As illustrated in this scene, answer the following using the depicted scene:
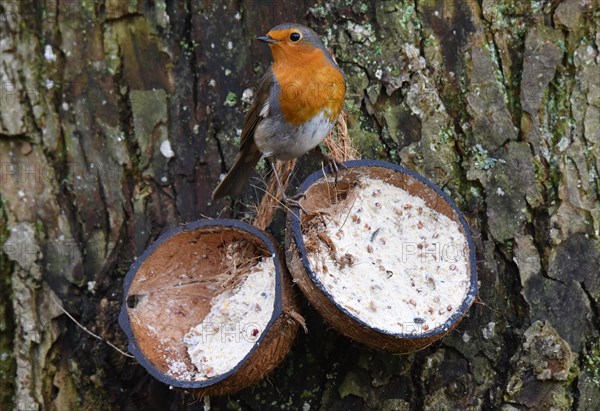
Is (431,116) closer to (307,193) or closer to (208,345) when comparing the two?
(307,193)

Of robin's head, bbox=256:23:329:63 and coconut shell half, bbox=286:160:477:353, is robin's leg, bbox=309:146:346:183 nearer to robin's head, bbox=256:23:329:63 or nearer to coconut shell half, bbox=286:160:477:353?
coconut shell half, bbox=286:160:477:353

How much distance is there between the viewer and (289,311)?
319cm

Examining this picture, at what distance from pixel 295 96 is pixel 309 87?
8 centimetres

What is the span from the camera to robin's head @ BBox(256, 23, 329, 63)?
3.79m

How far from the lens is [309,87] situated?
378 centimetres

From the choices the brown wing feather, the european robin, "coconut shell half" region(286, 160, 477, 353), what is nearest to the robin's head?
the european robin

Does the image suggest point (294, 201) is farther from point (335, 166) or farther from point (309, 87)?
point (309, 87)

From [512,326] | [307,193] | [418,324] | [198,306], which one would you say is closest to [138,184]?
[198,306]

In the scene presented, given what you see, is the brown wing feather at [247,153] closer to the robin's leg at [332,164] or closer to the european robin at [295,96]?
the european robin at [295,96]

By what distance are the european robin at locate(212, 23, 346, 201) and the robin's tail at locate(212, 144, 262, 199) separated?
15 centimetres

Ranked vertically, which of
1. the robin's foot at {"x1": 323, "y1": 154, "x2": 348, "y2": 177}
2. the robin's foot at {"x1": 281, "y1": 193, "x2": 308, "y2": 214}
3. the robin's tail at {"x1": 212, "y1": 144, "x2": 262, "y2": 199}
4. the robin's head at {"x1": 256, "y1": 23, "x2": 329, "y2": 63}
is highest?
the robin's head at {"x1": 256, "y1": 23, "x2": 329, "y2": 63}

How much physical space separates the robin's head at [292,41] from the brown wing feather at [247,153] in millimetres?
138

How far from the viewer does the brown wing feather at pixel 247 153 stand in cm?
389

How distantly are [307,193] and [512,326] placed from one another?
1.20 m
